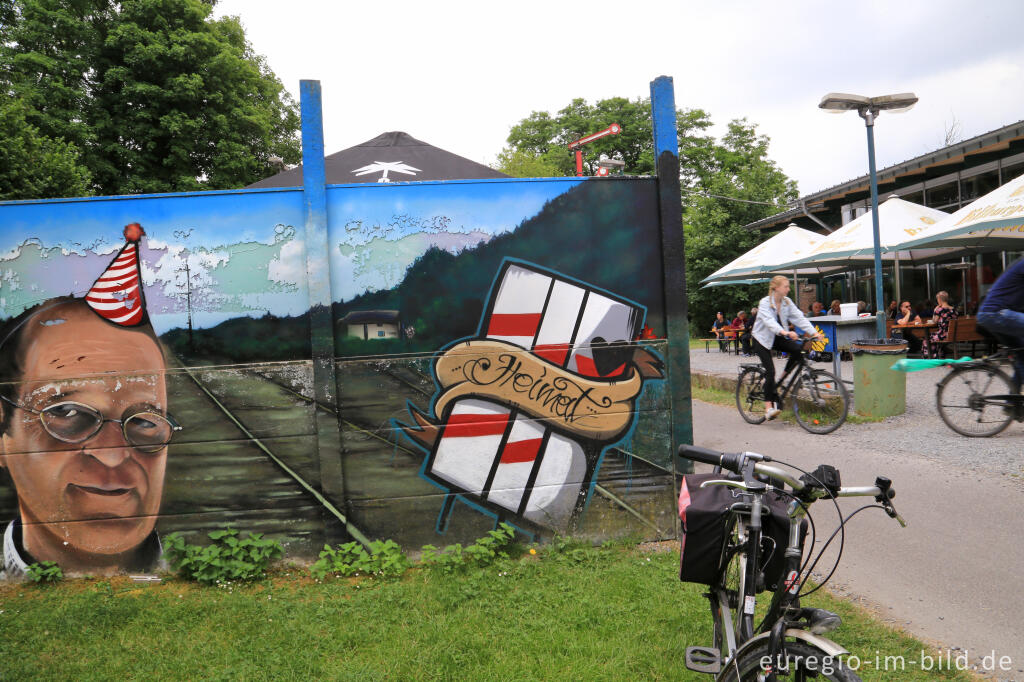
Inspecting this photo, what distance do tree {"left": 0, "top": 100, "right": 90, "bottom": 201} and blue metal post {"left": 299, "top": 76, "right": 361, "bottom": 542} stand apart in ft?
23.3

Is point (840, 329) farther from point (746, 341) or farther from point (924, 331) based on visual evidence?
point (746, 341)

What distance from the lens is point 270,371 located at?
440 cm

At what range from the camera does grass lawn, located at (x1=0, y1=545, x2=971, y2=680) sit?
10.4 feet

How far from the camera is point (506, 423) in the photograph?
4527 mm

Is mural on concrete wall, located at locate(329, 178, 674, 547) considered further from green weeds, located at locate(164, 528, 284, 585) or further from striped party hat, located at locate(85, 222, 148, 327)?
striped party hat, located at locate(85, 222, 148, 327)

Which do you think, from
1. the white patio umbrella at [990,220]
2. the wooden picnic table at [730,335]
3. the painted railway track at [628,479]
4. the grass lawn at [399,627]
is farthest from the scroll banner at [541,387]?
the wooden picnic table at [730,335]

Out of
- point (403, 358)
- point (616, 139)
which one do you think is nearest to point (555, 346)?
point (403, 358)

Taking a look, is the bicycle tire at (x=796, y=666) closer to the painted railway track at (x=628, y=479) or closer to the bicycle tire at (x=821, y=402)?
the painted railway track at (x=628, y=479)

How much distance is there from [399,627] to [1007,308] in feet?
18.1

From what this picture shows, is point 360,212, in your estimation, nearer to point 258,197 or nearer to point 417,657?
point 258,197

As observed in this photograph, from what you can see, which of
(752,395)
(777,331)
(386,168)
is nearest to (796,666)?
(386,168)

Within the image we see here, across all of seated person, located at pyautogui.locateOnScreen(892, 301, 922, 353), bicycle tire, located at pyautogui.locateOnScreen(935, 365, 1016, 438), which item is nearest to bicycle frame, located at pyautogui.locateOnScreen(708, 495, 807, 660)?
bicycle tire, located at pyautogui.locateOnScreen(935, 365, 1016, 438)

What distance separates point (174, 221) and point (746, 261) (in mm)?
15222

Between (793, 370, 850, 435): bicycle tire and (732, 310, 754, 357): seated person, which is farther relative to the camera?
(732, 310, 754, 357): seated person
